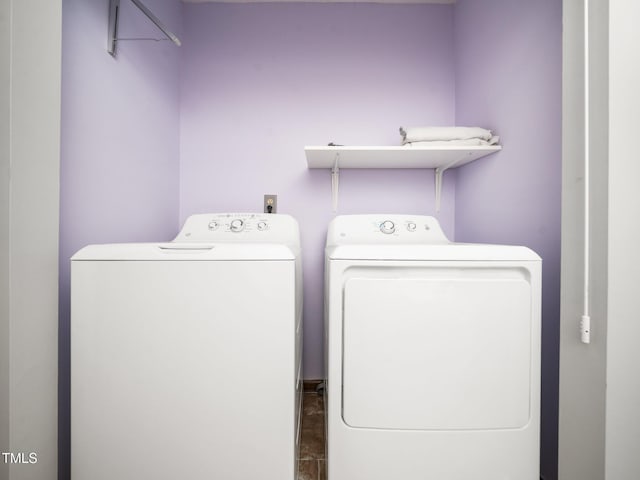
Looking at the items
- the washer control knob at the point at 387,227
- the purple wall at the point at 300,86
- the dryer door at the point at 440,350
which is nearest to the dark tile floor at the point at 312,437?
the purple wall at the point at 300,86

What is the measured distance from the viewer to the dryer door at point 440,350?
915mm

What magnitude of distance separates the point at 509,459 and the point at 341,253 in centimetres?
87

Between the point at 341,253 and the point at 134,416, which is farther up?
the point at 341,253

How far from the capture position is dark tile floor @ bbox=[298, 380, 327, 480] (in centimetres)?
121

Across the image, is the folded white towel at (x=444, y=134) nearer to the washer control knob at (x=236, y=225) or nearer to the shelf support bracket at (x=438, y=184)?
the shelf support bracket at (x=438, y=184)

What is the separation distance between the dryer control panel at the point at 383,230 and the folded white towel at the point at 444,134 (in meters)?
0.43

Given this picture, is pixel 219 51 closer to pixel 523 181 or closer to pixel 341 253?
pixel 341 253

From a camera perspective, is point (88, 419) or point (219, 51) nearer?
point (88, 419)

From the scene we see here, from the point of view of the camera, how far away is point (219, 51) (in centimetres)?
189

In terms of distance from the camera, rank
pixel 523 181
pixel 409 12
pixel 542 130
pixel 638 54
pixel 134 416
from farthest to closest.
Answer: pixel 409 12 < pixel 523 181 < pixel 542 130 < pixel 134 416 < pixel 638 54

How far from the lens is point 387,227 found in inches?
62.4

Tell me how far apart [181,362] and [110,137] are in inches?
41.4

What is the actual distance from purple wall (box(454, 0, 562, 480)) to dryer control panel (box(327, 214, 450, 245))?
314mm

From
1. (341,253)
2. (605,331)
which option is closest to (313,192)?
(341,253)
